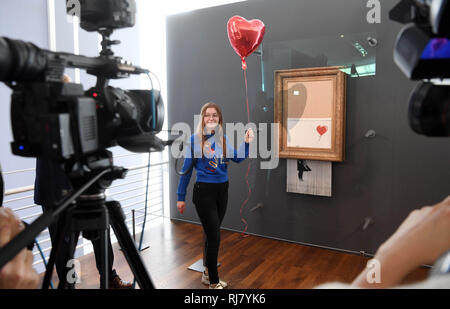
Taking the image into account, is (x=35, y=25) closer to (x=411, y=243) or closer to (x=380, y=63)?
(x=380, y=63)

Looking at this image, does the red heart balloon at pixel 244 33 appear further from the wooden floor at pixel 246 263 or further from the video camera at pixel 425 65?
the video camera at pixel 425 65

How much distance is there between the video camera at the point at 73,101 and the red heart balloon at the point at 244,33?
2.01 meters

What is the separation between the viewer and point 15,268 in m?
0.53

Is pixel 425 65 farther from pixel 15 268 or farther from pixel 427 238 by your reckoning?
pixel 15 268

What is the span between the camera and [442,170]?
251 centimetres

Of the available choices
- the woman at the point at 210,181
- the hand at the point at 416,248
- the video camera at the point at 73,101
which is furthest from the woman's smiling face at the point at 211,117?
the hand at the point at 416,248

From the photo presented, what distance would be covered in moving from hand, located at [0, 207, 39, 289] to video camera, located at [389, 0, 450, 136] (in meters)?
0.68

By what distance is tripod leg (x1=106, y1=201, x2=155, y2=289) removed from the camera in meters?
0.83

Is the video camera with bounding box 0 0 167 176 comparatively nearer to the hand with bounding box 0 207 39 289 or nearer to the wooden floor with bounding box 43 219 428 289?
the hand with bounding box 0 207 39 289

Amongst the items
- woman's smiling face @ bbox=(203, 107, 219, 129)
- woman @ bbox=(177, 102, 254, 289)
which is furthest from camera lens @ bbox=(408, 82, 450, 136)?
woman's smiling face @ bbox=(203, 107, 219, 129)

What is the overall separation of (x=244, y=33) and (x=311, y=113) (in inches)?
35.2

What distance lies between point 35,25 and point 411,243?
3425 mm

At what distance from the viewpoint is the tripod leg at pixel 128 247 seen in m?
0.83
